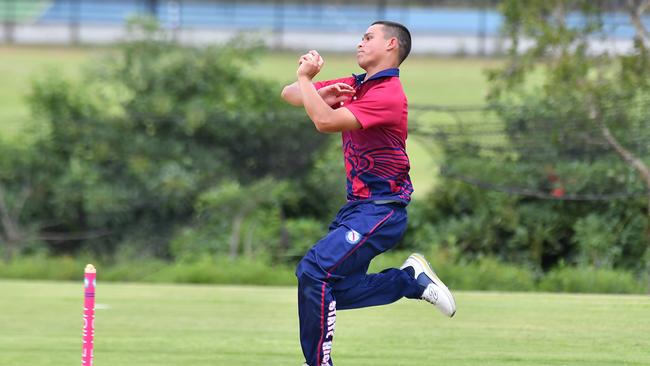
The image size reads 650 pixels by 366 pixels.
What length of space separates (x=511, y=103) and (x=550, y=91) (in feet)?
2.72

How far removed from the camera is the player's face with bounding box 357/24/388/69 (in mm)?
6758

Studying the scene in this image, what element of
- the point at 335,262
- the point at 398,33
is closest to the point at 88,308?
the point at 335,262

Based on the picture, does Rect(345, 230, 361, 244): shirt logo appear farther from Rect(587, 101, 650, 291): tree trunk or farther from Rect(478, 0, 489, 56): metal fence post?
Rect(478, 0, 489, 56): metal fence post

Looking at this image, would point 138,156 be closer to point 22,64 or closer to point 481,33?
point 22,64

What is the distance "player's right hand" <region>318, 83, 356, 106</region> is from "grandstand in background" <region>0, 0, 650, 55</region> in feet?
101

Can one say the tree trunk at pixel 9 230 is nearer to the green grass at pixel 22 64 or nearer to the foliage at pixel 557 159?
the foliage at pixel 557 159

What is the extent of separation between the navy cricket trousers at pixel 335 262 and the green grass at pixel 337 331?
43.1 inches

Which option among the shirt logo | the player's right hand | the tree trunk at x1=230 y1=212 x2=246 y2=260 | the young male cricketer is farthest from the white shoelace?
the tree trunk at x1=230 y1=212 x2=246 y2=260

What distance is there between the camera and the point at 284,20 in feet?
137

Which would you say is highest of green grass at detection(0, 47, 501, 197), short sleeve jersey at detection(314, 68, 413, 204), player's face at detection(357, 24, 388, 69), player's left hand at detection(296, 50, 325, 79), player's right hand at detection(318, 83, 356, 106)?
player's face at detection(357, 24, 388, 69)

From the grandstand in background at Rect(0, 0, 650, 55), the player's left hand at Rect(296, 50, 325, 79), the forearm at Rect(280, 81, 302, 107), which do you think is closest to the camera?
the player's left hand at Rect(296, 50, 325, 79)

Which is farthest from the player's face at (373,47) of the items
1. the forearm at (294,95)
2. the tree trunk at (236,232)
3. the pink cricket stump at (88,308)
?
the tree trunk at (236,232)

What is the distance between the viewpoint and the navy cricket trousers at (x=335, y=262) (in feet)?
21.8

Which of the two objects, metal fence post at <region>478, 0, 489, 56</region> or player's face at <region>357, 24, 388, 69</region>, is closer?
player's face at <region>357, 24, 388, 69</region>
